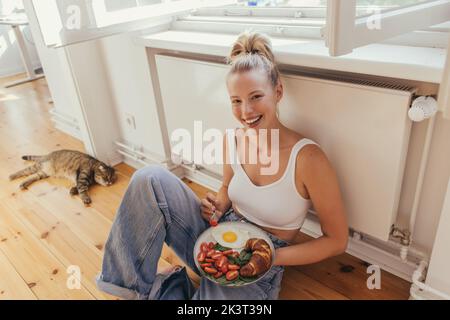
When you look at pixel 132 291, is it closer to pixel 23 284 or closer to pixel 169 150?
pixel 23 284


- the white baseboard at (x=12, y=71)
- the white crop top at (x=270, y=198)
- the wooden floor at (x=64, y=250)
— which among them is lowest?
the wooden floor at (x=64, y=250)

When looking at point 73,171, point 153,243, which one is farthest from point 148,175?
point 73,171

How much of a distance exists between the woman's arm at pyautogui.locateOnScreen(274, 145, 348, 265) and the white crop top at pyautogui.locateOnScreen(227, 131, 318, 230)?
0.14ft

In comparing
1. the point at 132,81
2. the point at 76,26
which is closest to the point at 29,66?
the point at 132,81

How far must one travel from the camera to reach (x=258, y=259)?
1037 mm

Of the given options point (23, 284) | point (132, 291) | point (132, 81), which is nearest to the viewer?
point (132, 291)

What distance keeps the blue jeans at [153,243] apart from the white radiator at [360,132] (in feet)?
0.96

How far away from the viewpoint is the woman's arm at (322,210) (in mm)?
1025

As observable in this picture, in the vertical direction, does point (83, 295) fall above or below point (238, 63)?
below

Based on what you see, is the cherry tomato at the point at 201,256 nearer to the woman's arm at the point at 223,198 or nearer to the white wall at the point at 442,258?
the woman's arm at the point at 223,198

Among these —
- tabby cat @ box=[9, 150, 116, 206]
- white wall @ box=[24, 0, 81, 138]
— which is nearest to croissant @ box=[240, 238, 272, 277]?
tabby cat @ box=[9, 150, 116, 206]

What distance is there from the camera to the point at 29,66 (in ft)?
13.7

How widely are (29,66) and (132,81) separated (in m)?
2.99

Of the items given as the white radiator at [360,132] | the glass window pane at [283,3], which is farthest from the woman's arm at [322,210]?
the glass window pane at [283,3]
